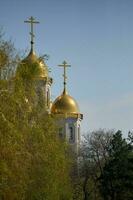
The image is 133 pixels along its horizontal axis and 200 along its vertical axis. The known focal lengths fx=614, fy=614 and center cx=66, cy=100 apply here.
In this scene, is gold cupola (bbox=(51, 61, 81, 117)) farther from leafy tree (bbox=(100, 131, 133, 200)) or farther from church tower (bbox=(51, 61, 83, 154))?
leafy tree (bbox=(100, 131, 133, 200))

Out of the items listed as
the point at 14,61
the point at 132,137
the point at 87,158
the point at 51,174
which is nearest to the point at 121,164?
the point at 132,137

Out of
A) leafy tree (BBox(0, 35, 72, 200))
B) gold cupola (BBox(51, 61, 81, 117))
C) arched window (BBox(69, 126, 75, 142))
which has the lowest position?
leafy tree (BBox(0, 35, 72, 200))

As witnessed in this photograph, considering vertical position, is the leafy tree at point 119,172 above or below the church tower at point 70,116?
below

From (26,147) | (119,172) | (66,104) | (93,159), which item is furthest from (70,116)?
(26,147)

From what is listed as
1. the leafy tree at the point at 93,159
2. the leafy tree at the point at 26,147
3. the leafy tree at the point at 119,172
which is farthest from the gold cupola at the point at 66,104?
the leafy tree at the point at 26,147

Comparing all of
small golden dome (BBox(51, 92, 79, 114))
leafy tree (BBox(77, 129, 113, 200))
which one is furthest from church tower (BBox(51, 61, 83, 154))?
leafy tree (BBox(77, 129, 113, 200))

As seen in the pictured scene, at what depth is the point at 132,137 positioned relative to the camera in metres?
48.0

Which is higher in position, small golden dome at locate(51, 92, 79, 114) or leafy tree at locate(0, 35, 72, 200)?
small golden dome at locate(51, 92, 79, 114)

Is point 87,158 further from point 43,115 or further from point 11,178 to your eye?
point 11,178

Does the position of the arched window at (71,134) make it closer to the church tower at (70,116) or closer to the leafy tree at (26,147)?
the church tower at (70,116)

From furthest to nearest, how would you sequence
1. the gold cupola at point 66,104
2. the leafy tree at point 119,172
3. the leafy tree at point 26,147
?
the gold cupola at point 66,104 < the leafy tree at point 119,172 < the leafy tree at point 26,147

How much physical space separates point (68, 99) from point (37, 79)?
35205mm

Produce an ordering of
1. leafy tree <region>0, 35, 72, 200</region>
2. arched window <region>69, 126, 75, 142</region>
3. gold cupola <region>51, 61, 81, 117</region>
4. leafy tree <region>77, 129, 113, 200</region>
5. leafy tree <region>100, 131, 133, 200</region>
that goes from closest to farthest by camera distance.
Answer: leafy tree <region>0, 35, 72, 200</region> < leafy tree <region>100, 131, 133, 200</region> < leafy tree <region>77, 129, 113, 200</region> < gold cupola <region>51, 61, 81, 117</region> < arched window <region>69, 126, 75, 142</region>

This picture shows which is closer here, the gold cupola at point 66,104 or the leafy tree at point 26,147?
the leafy tree at point 26,147
